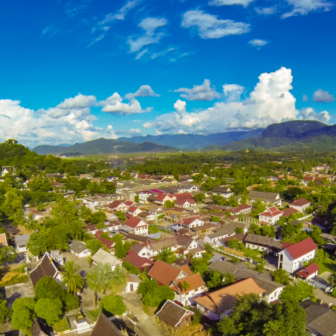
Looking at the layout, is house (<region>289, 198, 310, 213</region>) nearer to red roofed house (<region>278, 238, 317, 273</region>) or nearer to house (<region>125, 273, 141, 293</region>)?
red roofed house (<region>278, 238, 317, 273</region>)

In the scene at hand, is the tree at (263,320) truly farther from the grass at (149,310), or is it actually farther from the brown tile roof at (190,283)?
the grass at (149,310)

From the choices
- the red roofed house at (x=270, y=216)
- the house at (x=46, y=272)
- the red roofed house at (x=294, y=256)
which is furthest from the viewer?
the red roofed house at (x=270, y=216)

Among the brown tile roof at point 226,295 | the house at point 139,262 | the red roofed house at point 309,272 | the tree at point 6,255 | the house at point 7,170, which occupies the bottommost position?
the red roofed house at point 309,272

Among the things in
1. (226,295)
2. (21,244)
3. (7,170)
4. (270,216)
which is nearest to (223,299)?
(226,295)

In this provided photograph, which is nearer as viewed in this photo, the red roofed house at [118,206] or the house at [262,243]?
the house at [262,243]

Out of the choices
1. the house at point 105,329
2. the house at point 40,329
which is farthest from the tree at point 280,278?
the house at point 40,329

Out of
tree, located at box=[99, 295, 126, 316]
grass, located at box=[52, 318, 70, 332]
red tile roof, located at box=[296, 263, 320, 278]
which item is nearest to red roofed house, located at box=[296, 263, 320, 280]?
red tile roof, located at box=[296, 263, 320, 278]
